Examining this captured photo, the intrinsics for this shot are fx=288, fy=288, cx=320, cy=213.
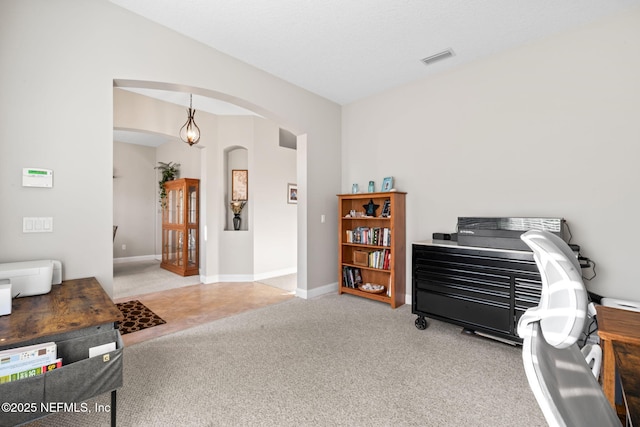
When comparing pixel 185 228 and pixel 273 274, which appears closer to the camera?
pixel 273 274

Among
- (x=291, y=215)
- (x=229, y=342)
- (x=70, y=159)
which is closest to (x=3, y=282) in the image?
(x=70, y=159)

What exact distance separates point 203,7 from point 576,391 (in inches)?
125

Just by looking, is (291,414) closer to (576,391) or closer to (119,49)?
(576,391)

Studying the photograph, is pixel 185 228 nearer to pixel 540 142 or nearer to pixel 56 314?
pixel 56 314

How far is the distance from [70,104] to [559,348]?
10.1ft

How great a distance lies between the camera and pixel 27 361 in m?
1.28

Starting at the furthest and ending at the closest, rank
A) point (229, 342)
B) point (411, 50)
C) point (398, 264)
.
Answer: point (398, 264) → point (411, 50) → point (229, 342)

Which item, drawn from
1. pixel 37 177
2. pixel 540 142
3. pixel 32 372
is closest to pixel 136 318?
pixel 37 177

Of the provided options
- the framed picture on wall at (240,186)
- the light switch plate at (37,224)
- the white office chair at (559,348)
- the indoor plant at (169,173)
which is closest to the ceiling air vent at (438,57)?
the white office chair at (559,348)

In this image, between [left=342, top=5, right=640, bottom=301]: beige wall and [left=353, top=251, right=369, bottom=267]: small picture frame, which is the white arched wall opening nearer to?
[left=353, top=251, right=369, bottom=267]: small picture frame

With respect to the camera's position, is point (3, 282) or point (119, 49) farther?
point (119, 49)

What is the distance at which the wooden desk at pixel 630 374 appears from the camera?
0.62 meters

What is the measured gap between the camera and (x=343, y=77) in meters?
3.65

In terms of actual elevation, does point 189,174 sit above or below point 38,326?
above
